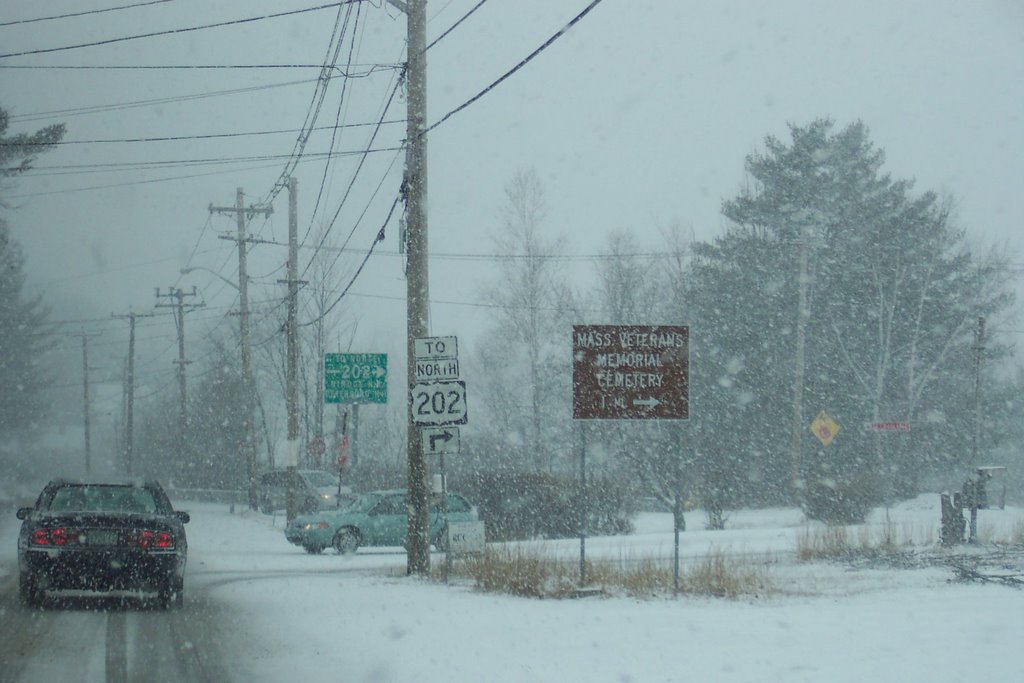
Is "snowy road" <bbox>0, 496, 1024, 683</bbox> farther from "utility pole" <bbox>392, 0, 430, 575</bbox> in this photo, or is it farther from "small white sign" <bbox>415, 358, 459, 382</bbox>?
"small white sign" <bbox>415, 358, 459, 382</bbox>

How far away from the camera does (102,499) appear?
13609mm

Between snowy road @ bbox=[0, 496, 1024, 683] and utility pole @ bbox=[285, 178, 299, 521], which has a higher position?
utility pole @ bbox=[285, 178, 299, 521]

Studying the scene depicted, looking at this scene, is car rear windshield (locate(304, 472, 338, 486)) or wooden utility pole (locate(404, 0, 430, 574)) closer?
wooden utility pole (locate(404, 0, 430, 574))

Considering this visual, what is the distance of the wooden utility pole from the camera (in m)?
18.0

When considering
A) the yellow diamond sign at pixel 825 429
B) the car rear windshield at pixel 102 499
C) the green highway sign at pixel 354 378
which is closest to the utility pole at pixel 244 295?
the green highway sign at pixel 354 378

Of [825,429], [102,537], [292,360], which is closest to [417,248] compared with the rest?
[102,537]

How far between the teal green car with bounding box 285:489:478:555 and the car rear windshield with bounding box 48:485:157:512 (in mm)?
11790

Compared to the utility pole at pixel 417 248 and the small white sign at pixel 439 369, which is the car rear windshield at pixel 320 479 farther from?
the small white sign at pixel 439 369

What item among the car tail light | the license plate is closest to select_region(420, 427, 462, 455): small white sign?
the car tail light

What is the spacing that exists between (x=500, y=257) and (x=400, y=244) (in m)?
23.9

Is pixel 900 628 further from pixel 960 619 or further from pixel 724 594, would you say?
pixel 724 594

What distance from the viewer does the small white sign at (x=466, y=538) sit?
1723 cm

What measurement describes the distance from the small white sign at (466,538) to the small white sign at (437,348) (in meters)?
2.61

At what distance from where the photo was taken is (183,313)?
56.6 meters
